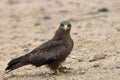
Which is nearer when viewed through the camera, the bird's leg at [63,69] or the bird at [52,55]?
the bird at [52,55]

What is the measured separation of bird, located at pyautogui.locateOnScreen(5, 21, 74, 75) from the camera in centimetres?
1074

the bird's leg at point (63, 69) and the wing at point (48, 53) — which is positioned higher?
the wing at point (48, 53)

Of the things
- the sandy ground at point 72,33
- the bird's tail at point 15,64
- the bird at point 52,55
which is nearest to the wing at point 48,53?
the bird at point 52,55

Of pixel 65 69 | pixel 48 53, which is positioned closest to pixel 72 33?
pixel 65 69

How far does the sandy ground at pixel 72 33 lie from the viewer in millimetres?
10938

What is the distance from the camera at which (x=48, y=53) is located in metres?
10.8

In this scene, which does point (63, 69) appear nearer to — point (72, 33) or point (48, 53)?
point (48, 53)

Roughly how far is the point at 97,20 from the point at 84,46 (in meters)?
4.09

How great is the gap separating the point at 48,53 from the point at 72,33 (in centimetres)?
473

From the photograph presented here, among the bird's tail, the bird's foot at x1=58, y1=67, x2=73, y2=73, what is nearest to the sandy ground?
the bird's foot at x1=58, y1=67, x2=73, y2=73

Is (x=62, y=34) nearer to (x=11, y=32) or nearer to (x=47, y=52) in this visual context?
(x=47, y=52)

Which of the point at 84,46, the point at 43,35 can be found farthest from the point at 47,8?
the point at 84,46

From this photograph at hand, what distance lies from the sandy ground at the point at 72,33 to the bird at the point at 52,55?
0.75ft

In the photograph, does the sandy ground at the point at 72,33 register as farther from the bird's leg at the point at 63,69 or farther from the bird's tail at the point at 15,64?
the bird's tail at the point at 15,64
